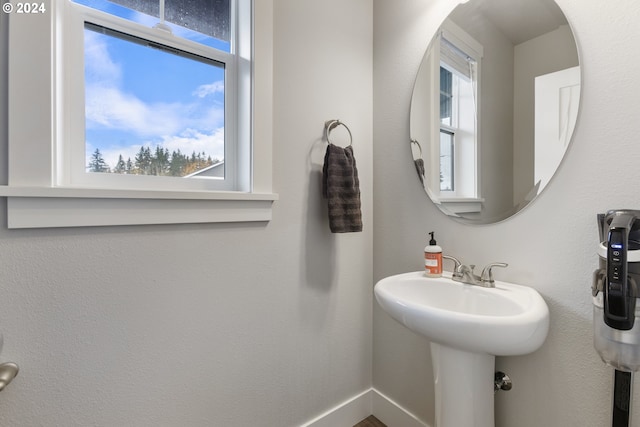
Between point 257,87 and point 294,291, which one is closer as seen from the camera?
point 257,87

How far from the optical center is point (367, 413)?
1494mm

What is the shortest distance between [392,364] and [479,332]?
2.75ft

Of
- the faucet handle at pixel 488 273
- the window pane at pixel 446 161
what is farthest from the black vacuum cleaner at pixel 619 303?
the window pane at pixel 446 161

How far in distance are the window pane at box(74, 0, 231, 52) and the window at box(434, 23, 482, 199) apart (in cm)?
89

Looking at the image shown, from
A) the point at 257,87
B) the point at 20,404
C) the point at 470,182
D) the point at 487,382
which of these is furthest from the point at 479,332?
the point at 20,404

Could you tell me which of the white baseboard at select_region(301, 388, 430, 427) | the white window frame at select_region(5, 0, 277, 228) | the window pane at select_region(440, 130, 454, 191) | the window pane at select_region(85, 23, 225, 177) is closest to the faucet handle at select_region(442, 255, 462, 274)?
the window pane at select_region(440, 130, 454, 191)

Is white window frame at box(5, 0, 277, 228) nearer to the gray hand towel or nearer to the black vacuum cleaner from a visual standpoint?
the gray hand towel

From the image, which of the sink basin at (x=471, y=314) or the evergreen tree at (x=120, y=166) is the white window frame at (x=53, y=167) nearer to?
the evergreen tree at (x=120, y=166)

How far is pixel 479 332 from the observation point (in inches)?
28.1

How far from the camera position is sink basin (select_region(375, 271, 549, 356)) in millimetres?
711

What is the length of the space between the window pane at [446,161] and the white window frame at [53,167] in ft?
2.64

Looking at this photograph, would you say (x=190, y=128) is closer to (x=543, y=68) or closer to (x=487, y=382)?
(x=543, y=68)

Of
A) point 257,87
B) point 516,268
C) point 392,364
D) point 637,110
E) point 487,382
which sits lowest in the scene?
point 392,364

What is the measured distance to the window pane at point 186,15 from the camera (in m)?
0.94
